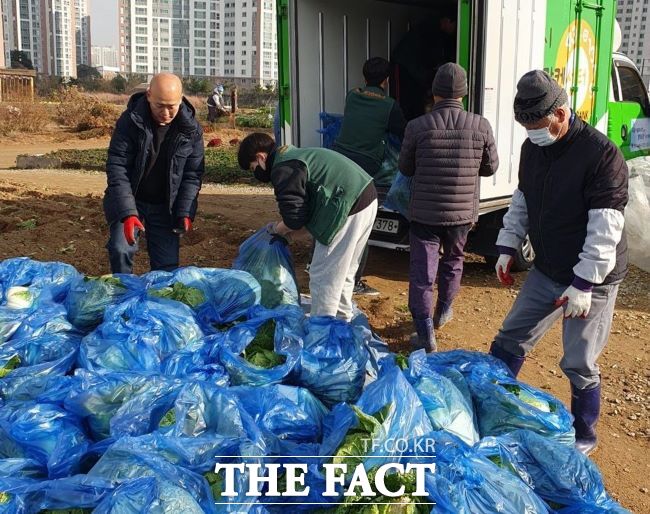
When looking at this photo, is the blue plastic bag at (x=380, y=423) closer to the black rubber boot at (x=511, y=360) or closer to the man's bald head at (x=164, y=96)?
the black rubber boot at (x=511, y=360)

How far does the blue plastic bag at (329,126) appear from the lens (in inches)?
255

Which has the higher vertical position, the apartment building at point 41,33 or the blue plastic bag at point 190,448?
the apartment building at point 41,33

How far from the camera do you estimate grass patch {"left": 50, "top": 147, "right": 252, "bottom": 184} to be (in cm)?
1258

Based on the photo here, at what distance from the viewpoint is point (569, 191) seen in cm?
306

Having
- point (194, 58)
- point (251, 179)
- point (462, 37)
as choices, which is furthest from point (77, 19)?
point (462, 37)

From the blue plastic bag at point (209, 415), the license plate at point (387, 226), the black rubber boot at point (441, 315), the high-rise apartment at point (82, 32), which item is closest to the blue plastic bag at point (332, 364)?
the blue plastic bag at point (209, 415)

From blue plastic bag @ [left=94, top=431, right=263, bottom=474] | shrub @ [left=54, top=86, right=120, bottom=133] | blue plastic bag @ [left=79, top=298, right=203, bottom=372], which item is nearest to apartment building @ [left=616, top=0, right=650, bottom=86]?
shrub @ [left=54, top=86, right=120, bottom=133]

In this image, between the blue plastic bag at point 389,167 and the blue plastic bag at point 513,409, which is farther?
the blue plastic bag at point 389,167

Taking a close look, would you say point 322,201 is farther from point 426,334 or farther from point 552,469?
point 552,469

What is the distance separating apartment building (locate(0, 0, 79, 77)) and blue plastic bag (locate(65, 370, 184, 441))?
9364cm

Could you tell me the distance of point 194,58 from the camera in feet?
345

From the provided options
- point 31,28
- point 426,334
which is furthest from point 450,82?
point 31,28

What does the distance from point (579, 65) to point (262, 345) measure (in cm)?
477

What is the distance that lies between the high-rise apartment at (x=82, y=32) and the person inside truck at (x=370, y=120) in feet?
386
